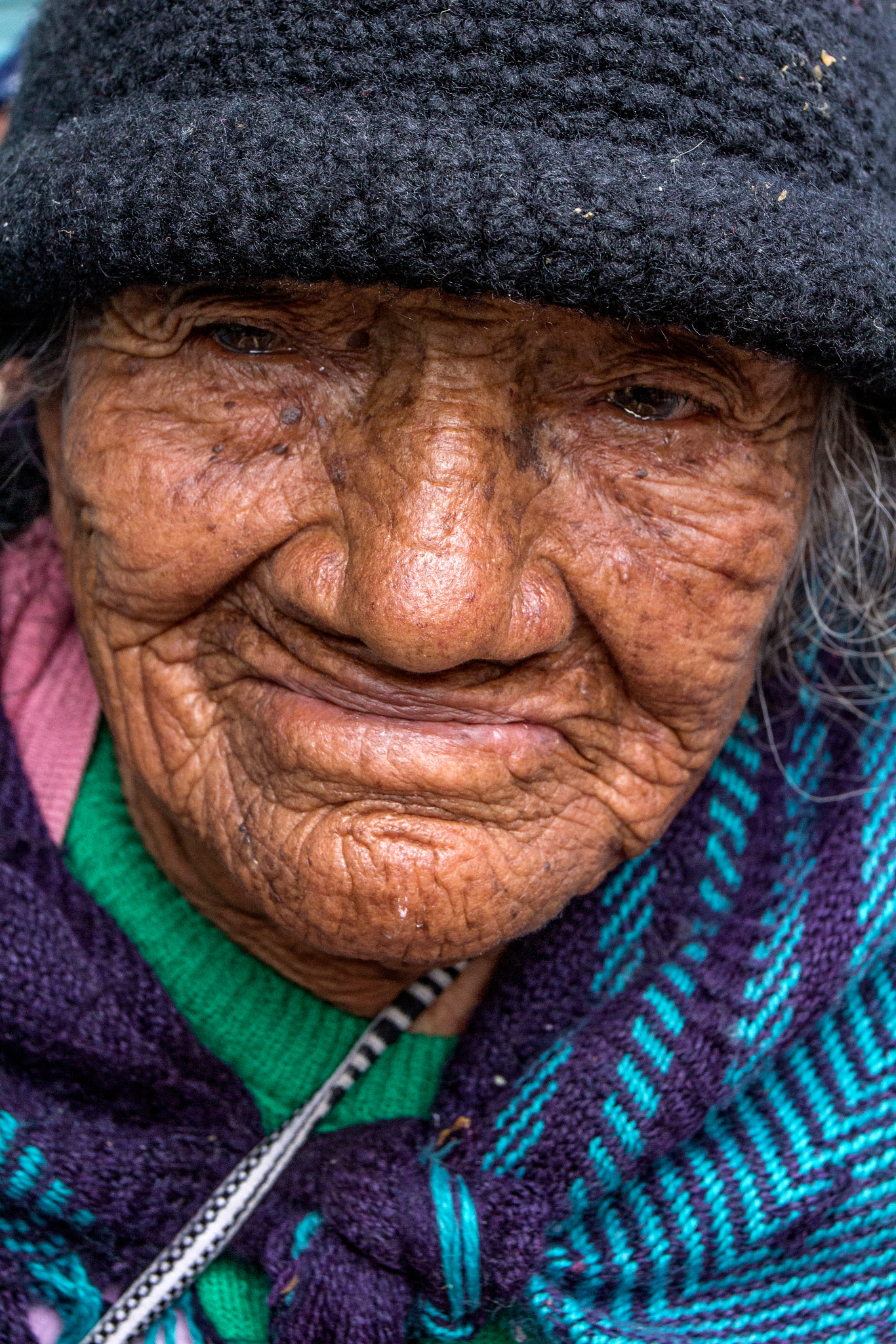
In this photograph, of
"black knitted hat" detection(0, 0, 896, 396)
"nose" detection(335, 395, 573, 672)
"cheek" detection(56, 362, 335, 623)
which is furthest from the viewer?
"cheek" detection(56, 362, 335, 623)

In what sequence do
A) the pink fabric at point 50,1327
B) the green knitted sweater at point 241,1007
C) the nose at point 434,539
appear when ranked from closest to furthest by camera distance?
the nose at point 434,539
the pink fabric at point 50,1327
the green knitted sweater at point 241,1007

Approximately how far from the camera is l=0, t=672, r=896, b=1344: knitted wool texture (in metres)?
1.38

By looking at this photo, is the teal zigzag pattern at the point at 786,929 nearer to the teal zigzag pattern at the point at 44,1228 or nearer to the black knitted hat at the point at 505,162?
the black knitted hat at the point at 505,162

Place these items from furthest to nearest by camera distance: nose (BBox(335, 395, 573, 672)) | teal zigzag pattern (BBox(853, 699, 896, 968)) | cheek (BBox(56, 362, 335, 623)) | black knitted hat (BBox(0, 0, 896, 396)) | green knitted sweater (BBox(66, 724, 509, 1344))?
green knitted sweater (BBox(66, 724, 509, 1344)) < teal zigzag pattern (BBox(853, 699, 896, 968)) < cheek (BBox(56, 362, 335, 623)) < nose (BBox(335, 395, 573, 672)) < black knitted hat (BBox(0, 0, 896, 396))

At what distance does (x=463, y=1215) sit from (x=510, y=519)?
82 centimetres

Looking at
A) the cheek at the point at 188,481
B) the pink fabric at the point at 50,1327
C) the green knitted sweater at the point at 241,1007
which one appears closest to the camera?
the cheek at the point at 188,481

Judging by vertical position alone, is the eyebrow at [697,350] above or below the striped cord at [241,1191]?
above

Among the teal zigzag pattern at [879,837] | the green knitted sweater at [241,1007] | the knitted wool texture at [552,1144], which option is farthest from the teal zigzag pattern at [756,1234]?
the green knitted sweater at [241,1007]

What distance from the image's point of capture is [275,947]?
5.47 feet

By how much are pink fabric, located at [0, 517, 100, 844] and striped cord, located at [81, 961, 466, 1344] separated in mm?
532

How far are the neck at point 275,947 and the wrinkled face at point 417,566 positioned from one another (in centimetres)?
20

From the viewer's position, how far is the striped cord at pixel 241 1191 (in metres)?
1.38

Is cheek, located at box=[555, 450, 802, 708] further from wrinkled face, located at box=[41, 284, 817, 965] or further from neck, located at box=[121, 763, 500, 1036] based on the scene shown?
neck, located at box=[121, 763, 500, 1036]

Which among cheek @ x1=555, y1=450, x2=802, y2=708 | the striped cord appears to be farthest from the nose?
the striped cord
